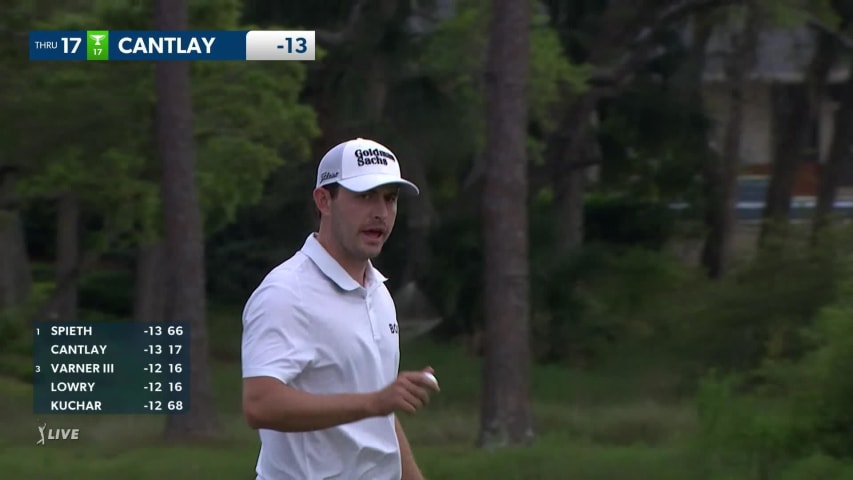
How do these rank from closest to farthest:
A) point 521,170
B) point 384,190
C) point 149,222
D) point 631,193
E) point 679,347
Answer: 1. point 384,190
2. point 521,170
3. point 149,222
4. point 679,347
5. point 631,193

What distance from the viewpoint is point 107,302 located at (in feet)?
110

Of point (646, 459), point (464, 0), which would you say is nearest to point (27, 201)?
point (464, 0)

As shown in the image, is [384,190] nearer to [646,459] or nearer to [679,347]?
[646,459]

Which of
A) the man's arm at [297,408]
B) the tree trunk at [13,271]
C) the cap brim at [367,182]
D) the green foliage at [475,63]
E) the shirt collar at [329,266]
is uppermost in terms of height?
the green foliage at [475,63]

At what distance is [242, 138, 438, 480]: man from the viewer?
3.63m

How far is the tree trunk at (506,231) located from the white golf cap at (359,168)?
10.2m

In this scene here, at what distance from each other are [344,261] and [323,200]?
178 millimetres

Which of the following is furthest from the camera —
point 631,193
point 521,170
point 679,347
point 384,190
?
point 631,193

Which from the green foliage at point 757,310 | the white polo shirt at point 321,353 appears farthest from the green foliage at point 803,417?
the white polo shirt at point 321,353

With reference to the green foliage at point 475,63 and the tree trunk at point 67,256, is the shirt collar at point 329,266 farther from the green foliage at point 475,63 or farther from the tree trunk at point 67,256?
the tree trunk at point 67,256

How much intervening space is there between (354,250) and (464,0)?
14851 mm

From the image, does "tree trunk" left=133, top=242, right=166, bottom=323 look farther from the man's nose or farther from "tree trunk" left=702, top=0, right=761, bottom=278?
the man's nose

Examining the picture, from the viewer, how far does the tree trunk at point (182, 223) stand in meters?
14.9
